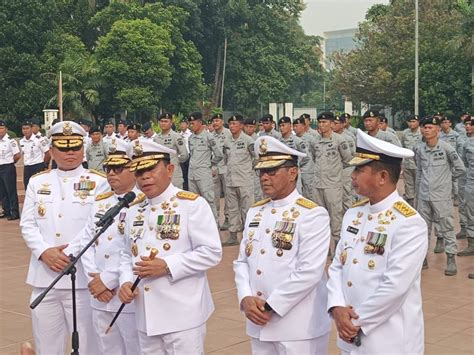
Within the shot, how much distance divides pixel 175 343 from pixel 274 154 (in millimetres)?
1159

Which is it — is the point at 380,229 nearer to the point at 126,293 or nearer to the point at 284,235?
the point at 284,235

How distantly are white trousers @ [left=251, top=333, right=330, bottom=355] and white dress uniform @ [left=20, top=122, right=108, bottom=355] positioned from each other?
4.50 ft

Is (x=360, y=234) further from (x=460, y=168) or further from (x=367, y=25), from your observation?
(x=367, y=25)

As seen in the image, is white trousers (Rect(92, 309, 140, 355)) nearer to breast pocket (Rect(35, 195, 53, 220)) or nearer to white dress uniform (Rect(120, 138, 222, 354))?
white dress uniform (Rect(120, 138, 222, 354))

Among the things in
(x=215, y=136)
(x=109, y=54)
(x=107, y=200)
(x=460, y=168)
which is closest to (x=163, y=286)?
(x=107, y=200)

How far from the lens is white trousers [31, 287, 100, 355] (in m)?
4.34

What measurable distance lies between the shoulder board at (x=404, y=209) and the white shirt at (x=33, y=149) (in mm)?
11312

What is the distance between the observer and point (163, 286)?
363 centimetres

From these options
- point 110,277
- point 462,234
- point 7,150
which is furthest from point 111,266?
point 7,150

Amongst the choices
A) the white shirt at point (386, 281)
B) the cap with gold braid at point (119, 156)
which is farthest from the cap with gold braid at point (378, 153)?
the cap with gold braid at point (119, 156)

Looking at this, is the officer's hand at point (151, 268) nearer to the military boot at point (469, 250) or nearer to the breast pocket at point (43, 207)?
the breast pocket at point (43, 207)

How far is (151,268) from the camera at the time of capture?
3.51 meters

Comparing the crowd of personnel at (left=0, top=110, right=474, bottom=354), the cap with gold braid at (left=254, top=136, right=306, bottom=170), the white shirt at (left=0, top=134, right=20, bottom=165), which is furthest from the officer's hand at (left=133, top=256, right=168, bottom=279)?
the white shirt at (left=0, top=134, right=20, bottom=165)

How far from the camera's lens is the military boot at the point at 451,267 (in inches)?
310
